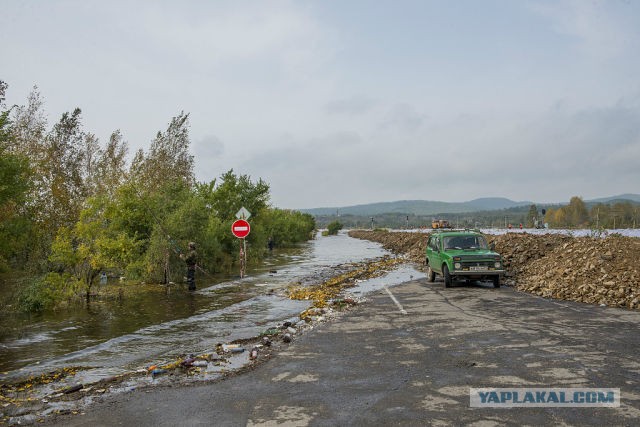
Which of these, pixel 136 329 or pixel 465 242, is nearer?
pixel 136 329

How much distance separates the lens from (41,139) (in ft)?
125

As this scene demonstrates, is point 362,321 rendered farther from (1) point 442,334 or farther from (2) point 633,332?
(2) point 633,332

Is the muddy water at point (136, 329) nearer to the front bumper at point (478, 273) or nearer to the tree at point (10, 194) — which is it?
the front bumper at point (478, 273)

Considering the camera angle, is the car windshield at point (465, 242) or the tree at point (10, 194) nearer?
the car windshield at point (465, 242)

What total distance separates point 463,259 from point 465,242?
181 centimetres

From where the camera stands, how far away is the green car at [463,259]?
52.6 ft

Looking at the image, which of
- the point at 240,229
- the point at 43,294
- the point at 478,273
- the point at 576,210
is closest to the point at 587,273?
the point at 478,273

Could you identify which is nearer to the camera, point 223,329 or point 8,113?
point 223,329

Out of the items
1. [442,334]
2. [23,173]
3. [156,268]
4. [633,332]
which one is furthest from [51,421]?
[23,173]

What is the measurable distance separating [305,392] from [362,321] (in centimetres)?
519

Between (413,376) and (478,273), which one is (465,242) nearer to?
(478,273)

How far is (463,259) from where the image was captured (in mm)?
16141

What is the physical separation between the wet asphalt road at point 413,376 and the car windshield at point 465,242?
22.1ft

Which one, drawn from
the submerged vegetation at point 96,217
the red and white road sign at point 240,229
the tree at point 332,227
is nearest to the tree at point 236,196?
the submerged vegetation at point 96,217
